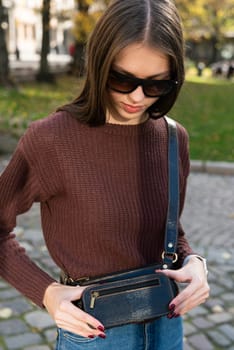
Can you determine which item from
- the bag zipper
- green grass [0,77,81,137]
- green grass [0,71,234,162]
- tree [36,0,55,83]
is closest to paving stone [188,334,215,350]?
the bag zipper

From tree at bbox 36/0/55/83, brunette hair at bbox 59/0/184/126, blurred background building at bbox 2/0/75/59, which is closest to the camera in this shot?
brunette hair at bbox 59/0/184/126

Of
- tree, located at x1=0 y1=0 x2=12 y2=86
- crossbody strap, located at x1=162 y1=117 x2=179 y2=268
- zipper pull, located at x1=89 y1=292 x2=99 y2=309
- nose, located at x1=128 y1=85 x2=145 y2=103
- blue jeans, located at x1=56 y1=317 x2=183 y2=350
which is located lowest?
tree, located at x1=0 y1=0 x2=12 y2=86

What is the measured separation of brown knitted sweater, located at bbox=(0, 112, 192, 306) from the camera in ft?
4.59

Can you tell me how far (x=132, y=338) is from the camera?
4.85 ft

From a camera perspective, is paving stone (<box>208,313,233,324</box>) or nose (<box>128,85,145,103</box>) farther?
paving stone (<box>208,313,233,324</box>)

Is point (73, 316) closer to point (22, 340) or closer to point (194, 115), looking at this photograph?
point (22, 340)

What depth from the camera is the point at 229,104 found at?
54.2ft

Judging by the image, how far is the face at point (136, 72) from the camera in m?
1.35

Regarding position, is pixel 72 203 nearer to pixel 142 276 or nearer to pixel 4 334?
pixel 142 276

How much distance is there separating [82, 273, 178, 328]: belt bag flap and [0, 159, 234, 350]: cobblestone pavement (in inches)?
80.9

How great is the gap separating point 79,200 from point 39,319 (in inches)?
91.7

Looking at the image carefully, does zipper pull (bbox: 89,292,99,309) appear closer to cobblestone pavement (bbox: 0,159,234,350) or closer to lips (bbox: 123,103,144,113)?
lips (bbox: 123,103,144,113)

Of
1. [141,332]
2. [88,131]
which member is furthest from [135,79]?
[141,332]

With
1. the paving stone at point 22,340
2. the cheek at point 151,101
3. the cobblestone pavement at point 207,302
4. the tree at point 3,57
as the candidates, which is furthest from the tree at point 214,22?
the cheek at point 151,101
